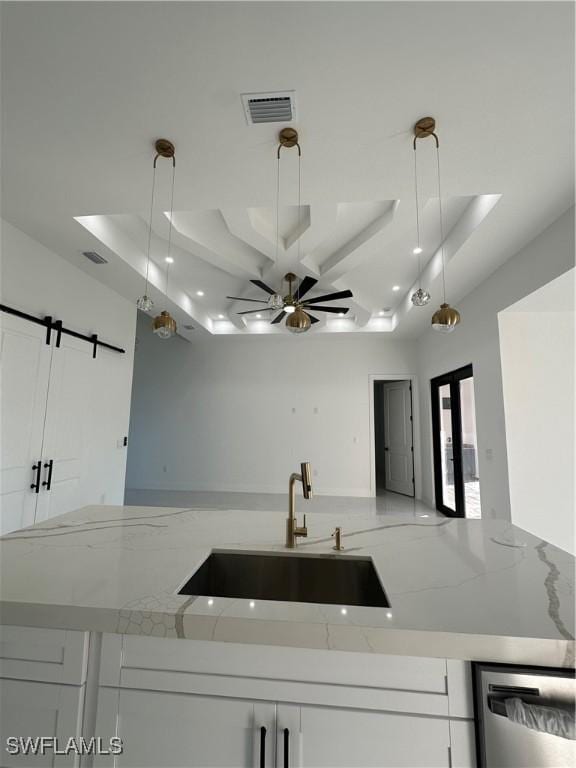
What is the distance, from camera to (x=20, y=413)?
2.87 metres

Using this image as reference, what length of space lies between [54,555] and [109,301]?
3578 millimetres

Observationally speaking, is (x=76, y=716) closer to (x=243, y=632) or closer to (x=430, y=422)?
(x=243, y=632)

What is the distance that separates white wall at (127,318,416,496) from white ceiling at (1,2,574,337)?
3657mm

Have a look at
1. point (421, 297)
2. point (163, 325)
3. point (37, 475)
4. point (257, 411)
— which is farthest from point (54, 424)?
point (257, 411)

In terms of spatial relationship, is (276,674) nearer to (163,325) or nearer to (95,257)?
(163,325)

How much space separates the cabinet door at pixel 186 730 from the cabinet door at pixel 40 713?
0.08 meters

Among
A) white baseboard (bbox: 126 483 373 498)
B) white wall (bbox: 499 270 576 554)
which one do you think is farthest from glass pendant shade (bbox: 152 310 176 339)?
white baseboard (bbox: 126 483 373 498)

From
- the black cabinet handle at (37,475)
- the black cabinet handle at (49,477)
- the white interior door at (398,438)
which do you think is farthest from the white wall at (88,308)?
the white interior door at (398,438)

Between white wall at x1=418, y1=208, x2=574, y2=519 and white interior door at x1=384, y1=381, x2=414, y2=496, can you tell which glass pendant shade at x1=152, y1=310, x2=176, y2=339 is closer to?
white wall at x1=418, y1=208, x2=574, y2=519

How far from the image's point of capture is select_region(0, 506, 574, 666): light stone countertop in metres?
0.77

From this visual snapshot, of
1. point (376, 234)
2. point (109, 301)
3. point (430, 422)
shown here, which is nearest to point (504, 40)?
point (376, 234)

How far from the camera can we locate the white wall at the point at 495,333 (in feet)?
8.76

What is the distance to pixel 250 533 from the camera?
147cm

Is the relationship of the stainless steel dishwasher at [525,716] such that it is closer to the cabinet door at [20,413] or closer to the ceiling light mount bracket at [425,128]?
the ceiling light mount bracket at [425,128]
